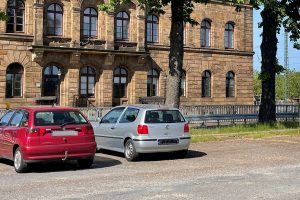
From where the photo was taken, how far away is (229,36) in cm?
4591

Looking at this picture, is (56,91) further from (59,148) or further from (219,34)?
(59,148)

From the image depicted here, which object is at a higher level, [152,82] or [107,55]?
[107,55]

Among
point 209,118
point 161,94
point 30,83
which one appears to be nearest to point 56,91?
point 30,83

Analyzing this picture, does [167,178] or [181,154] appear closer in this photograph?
[167,178]

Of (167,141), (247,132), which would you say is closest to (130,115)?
(167,141)

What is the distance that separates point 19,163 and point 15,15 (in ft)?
79.4

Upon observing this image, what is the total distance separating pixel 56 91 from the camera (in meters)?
35.5

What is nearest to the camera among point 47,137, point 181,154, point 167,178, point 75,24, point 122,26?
point 167,178

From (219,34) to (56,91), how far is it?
16.5m

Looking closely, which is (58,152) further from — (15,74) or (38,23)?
(38,23)

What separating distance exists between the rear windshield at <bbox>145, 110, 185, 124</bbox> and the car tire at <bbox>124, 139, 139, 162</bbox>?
77cm

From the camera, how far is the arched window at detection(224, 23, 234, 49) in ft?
149

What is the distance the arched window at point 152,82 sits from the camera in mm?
40281

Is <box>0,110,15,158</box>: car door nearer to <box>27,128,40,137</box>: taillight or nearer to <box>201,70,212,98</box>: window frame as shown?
<box>27,128,40,137</box>: taillight
